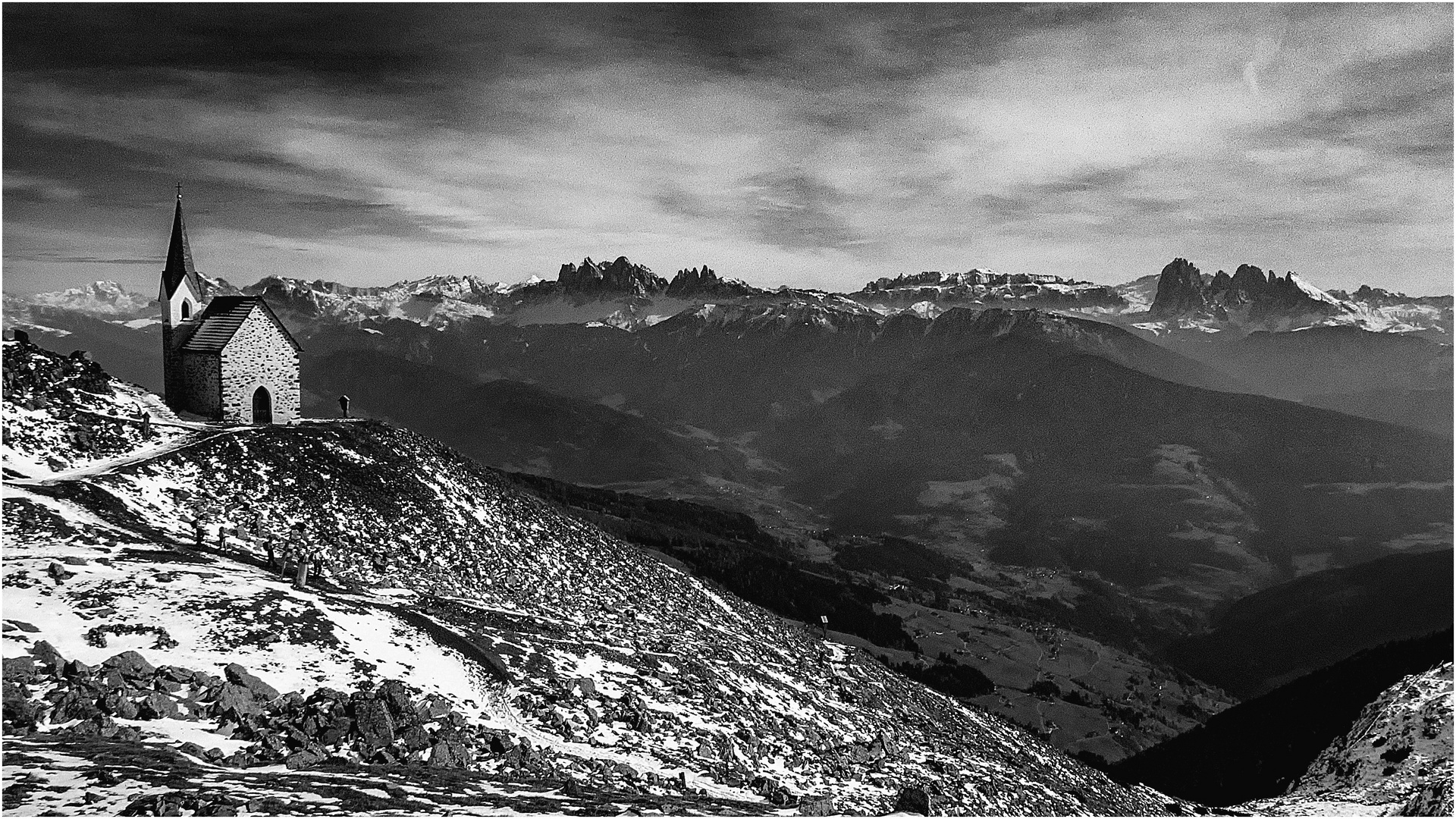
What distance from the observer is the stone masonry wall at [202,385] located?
4894 centimetres

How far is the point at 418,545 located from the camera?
43.3 meters

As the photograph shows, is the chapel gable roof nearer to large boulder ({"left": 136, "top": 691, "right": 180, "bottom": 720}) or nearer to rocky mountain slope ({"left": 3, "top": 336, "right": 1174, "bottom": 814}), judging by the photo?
rocky mountain slope ({"left": 3, "top": 336, "right": 1174, "bottom": 814})

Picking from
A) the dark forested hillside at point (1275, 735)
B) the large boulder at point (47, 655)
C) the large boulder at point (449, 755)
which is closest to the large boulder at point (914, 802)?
the large boulder at point (449, 755)

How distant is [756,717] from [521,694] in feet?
34.3

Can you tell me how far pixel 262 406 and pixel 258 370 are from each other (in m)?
2.25

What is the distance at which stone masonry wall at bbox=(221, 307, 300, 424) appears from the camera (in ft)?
161

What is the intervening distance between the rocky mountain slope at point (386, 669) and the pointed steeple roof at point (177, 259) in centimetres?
792

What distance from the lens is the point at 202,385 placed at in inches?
1946

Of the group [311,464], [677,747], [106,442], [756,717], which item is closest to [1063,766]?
[756,717]

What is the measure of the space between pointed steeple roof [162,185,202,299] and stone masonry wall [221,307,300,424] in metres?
5.57

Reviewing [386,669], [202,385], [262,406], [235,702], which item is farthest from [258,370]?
[235,702]

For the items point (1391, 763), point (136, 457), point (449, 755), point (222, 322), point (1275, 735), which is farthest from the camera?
point (1275, 735)

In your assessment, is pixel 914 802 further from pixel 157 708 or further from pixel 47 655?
pixel 47 655

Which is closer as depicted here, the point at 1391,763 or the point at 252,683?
the point at 252,683
